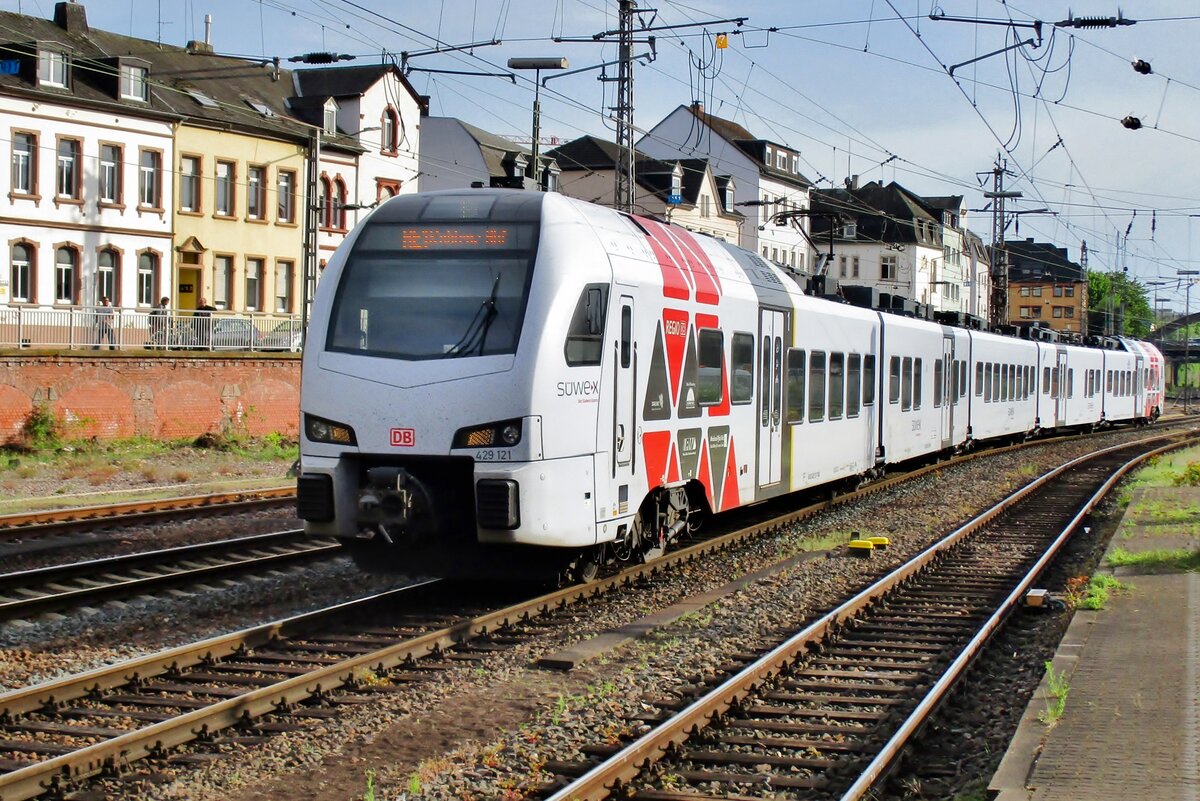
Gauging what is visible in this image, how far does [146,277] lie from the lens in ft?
142

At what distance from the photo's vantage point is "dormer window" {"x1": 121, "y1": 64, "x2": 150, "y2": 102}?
4203 cm

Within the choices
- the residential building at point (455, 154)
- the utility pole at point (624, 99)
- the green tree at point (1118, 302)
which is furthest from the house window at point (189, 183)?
the green tree at point (1118, 302)

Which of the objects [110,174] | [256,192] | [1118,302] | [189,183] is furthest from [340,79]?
[1118,302]

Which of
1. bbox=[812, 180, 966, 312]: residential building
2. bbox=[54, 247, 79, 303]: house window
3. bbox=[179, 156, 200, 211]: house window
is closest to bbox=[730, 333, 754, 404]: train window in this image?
bbox=[54, 247, 79, 303]: house window

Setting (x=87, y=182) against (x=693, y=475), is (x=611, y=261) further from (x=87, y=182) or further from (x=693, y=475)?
(x=87, y=182)

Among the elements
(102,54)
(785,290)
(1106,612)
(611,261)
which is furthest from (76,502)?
(102,54)

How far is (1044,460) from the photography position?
107 feet

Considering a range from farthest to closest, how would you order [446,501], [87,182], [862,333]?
[87,182], [862,333], [446,501]

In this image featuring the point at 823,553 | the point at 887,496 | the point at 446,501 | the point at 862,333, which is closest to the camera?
the point at 446,501

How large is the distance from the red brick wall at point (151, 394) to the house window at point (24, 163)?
10.5 metres

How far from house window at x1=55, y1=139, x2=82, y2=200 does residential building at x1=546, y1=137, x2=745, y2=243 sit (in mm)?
29888

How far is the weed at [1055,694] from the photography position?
7.57 meters

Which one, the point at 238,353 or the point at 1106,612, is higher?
the point at 238,353

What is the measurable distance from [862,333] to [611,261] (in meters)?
9.88
